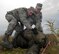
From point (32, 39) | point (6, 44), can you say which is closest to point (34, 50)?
point (32, 39)

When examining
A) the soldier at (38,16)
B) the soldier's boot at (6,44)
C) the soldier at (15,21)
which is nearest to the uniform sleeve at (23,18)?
the soldier at (15,21)

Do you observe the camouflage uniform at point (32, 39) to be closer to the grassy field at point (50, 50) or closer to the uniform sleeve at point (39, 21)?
the uniform sleeve at point (39, 21)

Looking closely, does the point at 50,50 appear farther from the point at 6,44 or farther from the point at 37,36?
the point at 6,44

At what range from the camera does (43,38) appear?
9828mm

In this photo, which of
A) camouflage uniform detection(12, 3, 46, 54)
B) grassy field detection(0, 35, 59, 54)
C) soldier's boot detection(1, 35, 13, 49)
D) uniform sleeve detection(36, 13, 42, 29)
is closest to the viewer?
grassy field detection(0, 35, 59, 54)

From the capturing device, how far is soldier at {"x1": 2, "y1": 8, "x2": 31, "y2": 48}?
1008cm

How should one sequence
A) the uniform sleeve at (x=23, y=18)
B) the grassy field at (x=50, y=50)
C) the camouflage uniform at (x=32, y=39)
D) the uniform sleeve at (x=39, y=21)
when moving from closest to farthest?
the grassy field at (x=50, y=50)
the camouflage uniform at (x=32, y=39)
the uniform sleeve at (x=23, y=18)
the uniform sleeve at (x=39, y=21)

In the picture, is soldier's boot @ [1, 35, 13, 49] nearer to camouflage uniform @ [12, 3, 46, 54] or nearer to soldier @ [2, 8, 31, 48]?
soldier @ [2, 8, 31, 48]

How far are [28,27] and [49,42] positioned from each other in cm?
96

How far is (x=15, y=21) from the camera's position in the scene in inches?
406

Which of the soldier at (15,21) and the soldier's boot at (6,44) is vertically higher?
the soldier at (15,21)

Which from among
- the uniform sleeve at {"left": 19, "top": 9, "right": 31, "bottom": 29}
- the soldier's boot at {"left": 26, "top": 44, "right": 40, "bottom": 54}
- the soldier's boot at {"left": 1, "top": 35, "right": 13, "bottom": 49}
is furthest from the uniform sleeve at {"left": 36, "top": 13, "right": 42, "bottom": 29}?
the soldier's boot at {"left": 1, "top": 35, "right": 13, "bottom": 49}

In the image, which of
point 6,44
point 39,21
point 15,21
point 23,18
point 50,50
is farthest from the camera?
point 39,21

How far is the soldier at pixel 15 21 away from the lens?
10.1 metres
